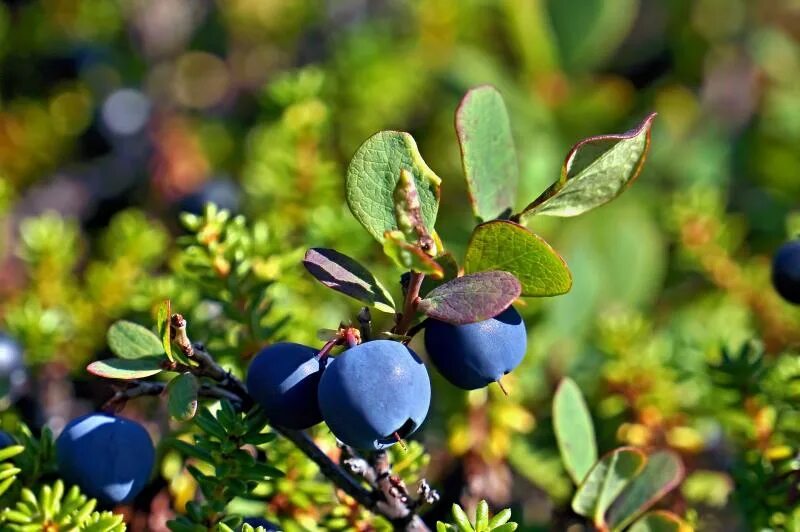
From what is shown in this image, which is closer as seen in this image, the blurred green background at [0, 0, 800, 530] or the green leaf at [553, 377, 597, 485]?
the green leaf at [553, 377, 597, 485]

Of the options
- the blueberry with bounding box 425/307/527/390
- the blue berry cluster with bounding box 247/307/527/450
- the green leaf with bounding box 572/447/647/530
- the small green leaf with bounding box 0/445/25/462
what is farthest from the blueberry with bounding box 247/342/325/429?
the green leaf with bounding box 572/447/647/530

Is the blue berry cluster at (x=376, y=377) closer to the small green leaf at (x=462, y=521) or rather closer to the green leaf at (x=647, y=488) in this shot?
the small green leaf at (x=462, y=521)

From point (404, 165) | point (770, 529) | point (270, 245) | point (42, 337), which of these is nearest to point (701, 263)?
point (770, 529)

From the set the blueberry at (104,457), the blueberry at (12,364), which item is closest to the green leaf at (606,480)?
the blueberry at (104,457)

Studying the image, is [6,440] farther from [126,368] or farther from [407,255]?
[407,255]

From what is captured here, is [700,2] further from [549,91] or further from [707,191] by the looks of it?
[707,191]

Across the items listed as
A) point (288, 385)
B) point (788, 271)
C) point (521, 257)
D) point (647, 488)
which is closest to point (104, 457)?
point (288, 385)

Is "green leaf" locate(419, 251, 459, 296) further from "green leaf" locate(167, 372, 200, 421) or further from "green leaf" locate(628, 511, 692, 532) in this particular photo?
"green leaf" locate(628, 511, 692, 532)
